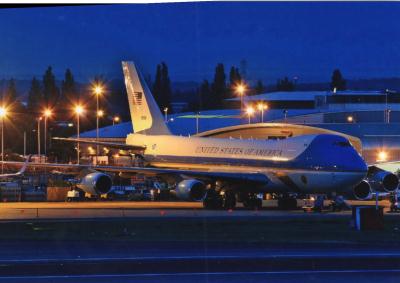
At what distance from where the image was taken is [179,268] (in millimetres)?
24438

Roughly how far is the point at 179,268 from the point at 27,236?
11.7 meters

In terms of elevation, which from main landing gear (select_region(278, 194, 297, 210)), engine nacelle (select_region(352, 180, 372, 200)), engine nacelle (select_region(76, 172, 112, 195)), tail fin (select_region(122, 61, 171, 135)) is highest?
tail fin (select_region(122, 61, 171, 135))

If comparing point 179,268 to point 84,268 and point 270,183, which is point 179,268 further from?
point 270,183

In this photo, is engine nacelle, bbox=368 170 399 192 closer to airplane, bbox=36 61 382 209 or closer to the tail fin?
airplane, bbox=36 61 382 209

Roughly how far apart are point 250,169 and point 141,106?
19.7 meters

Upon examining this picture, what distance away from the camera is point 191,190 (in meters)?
54.3

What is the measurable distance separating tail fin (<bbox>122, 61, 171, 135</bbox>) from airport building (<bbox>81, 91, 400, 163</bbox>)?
17307 mm

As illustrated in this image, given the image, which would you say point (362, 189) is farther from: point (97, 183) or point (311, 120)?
point (311, 120)

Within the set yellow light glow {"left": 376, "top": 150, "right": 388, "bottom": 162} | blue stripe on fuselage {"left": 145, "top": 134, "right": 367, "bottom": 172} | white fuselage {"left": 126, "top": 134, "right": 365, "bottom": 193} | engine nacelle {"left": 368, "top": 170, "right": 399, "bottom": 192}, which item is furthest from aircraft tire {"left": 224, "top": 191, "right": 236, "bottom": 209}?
yellow light glow {"left": 376, "top": 150, "right": 388, "bottom": 162}

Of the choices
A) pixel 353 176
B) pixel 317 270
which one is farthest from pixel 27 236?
pixel 353 176

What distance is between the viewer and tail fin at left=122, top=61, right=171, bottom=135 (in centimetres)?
7112

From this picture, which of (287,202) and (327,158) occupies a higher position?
(327,158)

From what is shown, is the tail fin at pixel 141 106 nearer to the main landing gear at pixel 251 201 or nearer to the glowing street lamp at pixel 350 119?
the main landing gear at pixel 251 201

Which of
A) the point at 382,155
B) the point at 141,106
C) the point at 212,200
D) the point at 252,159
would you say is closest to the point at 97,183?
the point at 212,200
